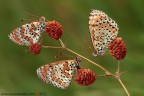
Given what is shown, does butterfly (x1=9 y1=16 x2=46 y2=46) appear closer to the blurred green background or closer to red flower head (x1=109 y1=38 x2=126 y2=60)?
red flower head (x1=109 y1=38 x2=126 y2=60)

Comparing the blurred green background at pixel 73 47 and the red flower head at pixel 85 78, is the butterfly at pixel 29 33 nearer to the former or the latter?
the red flower head at pixel 85 78

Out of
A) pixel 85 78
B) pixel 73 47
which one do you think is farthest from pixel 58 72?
pixel 73 47

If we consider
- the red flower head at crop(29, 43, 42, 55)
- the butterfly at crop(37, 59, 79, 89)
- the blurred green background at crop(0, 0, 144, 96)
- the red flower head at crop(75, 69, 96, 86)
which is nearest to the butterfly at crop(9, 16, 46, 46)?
the red flower head at crop(29, 43, 42, 55)

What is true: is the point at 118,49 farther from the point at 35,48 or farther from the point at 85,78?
the point at 35,48

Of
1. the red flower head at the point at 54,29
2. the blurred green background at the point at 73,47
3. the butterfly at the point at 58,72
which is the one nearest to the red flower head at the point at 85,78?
the butterfly at the point at 58,72

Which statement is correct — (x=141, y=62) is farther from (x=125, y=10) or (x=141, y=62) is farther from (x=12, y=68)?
(x=12, y=68)

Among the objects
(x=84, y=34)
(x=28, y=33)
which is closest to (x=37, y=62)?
(x=84, y=34)
